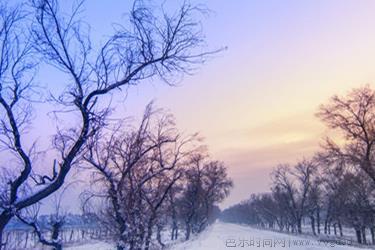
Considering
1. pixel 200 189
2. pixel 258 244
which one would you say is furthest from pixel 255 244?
pixel 200 189

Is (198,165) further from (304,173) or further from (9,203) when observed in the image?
(9,203)

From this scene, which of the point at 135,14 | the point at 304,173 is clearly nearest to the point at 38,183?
the point at 135,14

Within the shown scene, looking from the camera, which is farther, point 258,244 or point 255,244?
point 255,244

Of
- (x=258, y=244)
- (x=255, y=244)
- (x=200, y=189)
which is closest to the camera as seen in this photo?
(x=258, y=244)

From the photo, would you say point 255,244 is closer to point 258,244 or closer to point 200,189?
point 258,244

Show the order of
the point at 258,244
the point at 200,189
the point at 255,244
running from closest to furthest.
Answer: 1. the point at 258,244
2. the point at 255,244
3. the point at 200,189

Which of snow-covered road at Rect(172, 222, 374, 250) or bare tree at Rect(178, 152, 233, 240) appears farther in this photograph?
bare tree at Rect(178, 152, 233, 240)

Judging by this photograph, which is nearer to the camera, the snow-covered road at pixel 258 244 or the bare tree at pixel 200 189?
the snow-covered road at pixel 258 244

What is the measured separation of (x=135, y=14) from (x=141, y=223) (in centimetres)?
1356

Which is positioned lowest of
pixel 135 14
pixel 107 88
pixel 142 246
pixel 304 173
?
pixel 142 246

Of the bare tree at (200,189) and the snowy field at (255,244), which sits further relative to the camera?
the bare tree at (200,189)

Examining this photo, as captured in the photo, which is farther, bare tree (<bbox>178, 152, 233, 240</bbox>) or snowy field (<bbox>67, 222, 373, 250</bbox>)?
bare tree (<bbox>178, 152, 233, 240</bbox>)

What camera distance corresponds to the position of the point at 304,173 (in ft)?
254

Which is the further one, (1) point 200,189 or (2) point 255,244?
(1) point 200,189
